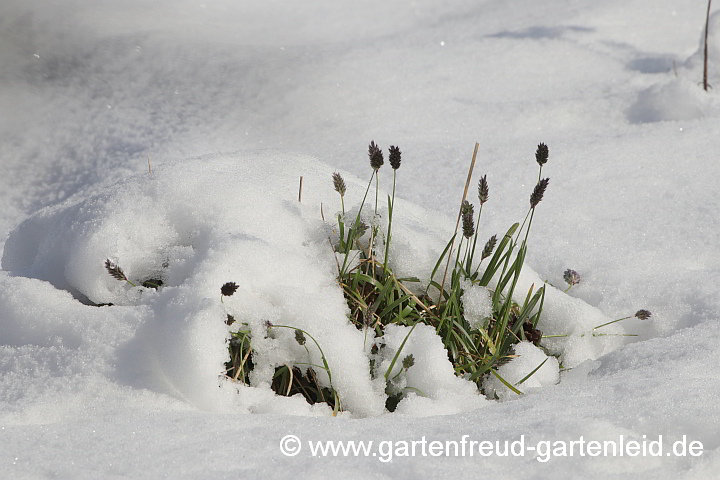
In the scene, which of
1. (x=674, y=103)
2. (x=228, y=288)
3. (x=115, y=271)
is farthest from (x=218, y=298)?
(x=674, y=103)

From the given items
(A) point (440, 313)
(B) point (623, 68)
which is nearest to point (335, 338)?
(A) point (440, 313)

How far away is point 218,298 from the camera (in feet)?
5.26

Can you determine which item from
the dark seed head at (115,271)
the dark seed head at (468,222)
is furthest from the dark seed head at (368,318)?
the dark seed head at (115,271)

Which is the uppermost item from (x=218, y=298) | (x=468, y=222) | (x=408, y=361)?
(x=468, y=222)

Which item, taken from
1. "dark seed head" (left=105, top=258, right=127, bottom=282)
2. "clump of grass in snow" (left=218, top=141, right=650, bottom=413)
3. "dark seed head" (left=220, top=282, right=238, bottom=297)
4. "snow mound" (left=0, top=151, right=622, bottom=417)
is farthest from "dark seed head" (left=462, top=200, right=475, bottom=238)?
"dark seed head" (left=105, top=258, right=127, bottom=282)

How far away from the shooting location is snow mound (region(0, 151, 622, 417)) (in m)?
1.52

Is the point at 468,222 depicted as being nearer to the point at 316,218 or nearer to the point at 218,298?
the point at 316,218

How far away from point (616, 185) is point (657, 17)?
2495 mm

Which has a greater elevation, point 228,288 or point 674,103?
point 674,103

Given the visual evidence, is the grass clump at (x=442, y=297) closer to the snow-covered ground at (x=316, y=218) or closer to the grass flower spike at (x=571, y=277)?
the snow-covered ground at (x=316, y=218)

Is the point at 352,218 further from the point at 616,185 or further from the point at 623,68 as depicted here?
the point at 623,68

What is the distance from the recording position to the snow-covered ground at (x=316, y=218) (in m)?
1.33

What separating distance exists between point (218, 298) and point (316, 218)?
1.47 feet

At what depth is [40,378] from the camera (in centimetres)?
150
